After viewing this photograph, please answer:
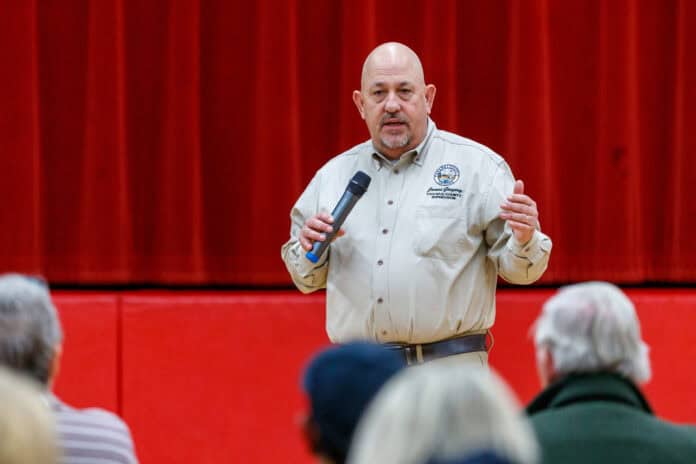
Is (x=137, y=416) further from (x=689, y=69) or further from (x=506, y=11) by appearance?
(x=689, y=69)

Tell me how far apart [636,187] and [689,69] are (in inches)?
18.0


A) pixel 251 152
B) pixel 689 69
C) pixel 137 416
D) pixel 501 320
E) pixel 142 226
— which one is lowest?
pixel 137 416

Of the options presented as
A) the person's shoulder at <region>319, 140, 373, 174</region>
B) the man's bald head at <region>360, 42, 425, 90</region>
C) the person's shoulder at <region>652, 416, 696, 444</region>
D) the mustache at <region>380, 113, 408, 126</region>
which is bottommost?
the person's shoulder at <region>652, 416, 696, 444</region>

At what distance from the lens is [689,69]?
4328mm

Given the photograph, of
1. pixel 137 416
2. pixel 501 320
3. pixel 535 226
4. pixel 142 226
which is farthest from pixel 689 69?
pixel 137 416

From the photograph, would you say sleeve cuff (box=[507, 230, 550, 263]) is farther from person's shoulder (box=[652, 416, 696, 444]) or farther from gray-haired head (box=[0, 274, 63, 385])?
gray-haired head (box=[0, 274, 63, 385])

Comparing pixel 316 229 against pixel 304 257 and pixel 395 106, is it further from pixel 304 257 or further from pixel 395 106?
pixel 395 106

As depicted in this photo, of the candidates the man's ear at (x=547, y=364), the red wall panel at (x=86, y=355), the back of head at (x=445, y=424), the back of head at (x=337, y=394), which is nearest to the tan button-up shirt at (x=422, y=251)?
the red wall panel at (x=86, y=355)

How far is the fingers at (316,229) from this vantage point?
10.7 feet

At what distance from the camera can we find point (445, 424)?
1.47 m

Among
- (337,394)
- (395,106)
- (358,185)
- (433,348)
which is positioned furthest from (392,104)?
(337,394)

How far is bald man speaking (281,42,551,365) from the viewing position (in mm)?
3416

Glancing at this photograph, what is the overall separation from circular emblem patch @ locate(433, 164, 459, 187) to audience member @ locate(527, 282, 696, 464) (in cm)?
122

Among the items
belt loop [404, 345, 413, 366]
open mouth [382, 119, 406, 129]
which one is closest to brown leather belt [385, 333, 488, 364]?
belt loop [404, 345, 413, 366]
